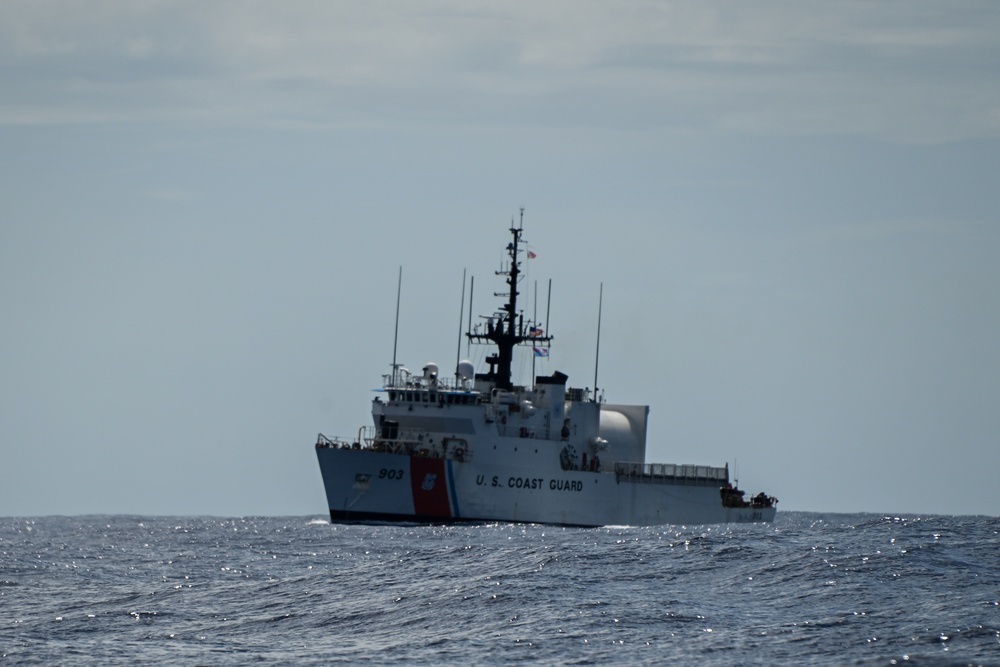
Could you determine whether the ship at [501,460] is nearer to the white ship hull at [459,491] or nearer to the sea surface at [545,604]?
the white ship hull at [459,491]

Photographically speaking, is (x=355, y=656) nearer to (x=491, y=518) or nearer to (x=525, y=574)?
(x=525, y=574)

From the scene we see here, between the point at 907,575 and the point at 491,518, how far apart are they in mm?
28214

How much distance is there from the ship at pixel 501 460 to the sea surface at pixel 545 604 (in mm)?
14718

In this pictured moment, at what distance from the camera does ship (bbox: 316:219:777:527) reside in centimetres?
5125

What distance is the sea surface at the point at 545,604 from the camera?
19.3 metres

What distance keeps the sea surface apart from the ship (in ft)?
48.3

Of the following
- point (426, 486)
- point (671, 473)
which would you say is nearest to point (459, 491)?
point (426, 486)

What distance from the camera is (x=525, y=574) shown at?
26562 mm

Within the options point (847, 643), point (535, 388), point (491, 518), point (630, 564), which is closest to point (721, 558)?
point (630, 564)

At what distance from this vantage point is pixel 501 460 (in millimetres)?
52750

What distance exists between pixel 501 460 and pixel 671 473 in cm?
1164

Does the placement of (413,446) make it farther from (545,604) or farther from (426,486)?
(545,604)

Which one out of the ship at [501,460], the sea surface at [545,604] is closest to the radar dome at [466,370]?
the ship at [501,460]

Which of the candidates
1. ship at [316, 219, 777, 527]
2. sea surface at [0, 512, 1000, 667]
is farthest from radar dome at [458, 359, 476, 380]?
sea surface at [0, 512, 1000, 667]
